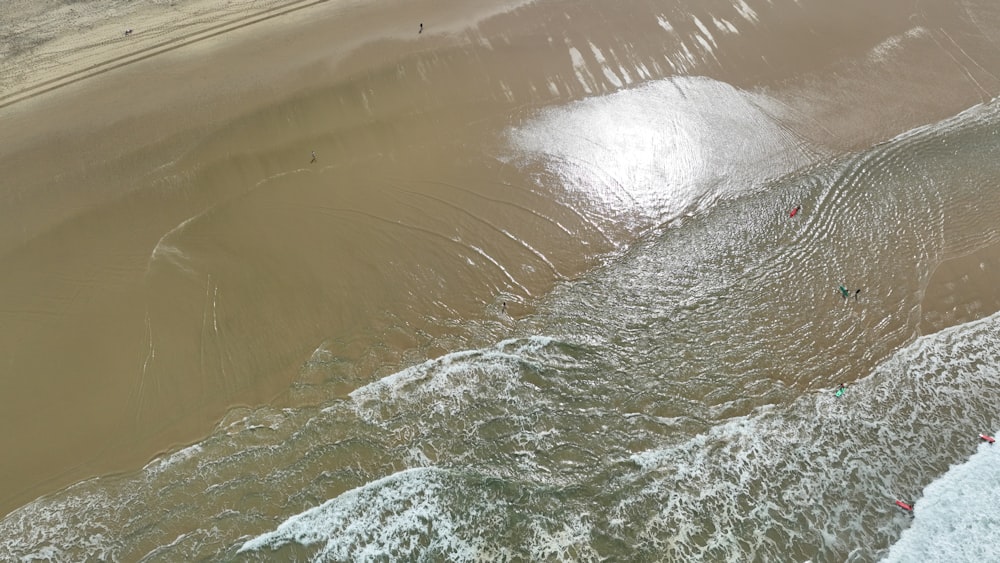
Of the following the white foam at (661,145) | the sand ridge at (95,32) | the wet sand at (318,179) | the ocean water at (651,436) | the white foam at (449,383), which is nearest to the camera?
the ocean water at (651,436)

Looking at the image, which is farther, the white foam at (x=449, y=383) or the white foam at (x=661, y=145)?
the white foam at (x=661, y=145)

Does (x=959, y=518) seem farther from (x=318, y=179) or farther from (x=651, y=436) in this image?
(x=318, y=179)

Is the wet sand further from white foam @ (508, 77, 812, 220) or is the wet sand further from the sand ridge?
white foam @ (508, 77, 812, 220)

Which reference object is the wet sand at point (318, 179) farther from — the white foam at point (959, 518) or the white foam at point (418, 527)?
the white foam at point (959, 518)

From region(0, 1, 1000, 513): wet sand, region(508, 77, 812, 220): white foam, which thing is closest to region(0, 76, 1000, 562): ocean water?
region(508, 77, 812, 220): white foam

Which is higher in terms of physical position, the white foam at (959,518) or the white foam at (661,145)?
the white foam at (661,145)

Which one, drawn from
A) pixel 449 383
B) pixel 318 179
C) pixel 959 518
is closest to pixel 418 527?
pixel 449 383

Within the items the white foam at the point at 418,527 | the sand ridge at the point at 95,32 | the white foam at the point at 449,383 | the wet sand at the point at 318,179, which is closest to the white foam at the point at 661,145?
the wet sand at the point at 318,179
